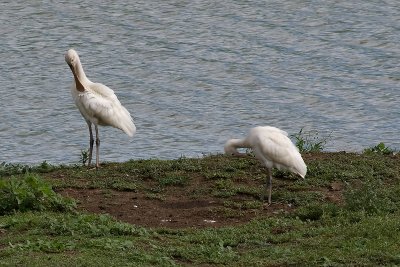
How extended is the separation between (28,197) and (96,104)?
3337 mm

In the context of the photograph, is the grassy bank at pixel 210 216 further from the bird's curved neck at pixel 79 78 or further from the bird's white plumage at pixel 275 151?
the bird's curved neck at pixel 79 78

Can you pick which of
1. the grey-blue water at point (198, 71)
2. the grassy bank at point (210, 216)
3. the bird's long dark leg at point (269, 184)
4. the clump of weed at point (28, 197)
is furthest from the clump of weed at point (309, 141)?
the clump of weed at point (28, 197)

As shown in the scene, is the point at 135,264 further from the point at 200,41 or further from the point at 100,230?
the point at 200,41

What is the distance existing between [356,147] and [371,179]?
507 cm

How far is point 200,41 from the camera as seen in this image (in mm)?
23609

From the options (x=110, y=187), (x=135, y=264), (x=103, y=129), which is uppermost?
(x=135, y=264)

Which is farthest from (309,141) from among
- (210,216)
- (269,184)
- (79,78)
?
(210,216)

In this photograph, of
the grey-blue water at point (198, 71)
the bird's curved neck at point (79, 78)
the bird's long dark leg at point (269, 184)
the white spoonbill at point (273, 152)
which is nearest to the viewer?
the bird's long dark leg at point (269, 184)

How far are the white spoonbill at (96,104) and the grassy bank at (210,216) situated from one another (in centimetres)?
79

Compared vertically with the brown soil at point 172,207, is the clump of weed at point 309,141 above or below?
below

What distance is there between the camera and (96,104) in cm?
1532

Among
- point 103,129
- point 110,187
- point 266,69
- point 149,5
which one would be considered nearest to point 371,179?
point 110,187

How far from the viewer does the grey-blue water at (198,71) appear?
19125 millimetres

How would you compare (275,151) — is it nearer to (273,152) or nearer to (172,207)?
(273,152)
